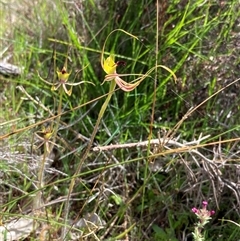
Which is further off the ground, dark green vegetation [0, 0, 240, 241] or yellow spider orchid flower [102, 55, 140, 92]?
yellow spider orchid flower [102, 55, 140, 92]

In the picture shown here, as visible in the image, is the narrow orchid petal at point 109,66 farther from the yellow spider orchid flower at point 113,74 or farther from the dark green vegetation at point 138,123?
the dark green vegetation at point 138,123

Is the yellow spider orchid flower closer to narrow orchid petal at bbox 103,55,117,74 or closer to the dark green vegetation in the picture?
narrow orchid petal at bbox 103,55,117,74

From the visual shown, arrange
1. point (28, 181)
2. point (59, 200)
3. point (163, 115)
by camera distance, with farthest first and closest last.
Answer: point (163, 115) → point (28, 181) → point (59, 200)

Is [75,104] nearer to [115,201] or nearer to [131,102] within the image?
[131,102]

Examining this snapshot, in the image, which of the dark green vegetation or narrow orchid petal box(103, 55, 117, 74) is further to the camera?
the dark green vegetation

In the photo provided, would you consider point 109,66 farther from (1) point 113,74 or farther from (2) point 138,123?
(2) point 138,123

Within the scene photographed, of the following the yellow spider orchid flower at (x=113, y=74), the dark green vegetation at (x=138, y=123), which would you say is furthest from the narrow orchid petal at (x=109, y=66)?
the dark green vegetation at (x=138, y=123)

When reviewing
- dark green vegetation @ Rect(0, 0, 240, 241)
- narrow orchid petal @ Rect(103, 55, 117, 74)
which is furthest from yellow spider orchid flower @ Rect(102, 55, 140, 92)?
dark green vegetation @ Rect(0, 0, 240, 241)

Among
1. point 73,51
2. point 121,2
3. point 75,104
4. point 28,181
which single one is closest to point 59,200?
point 28,181

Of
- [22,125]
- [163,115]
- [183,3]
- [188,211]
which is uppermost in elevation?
[183,3]
